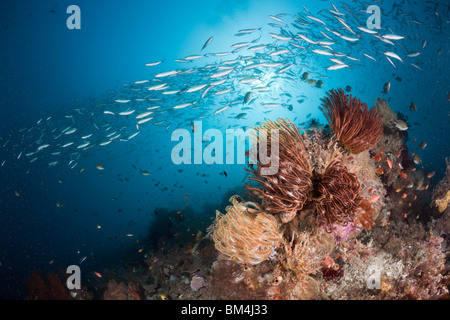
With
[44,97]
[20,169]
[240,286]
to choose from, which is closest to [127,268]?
[240,286]

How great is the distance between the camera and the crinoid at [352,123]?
15.2 ft

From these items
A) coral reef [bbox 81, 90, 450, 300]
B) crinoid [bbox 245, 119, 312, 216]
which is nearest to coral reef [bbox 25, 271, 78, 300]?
coral reef [bbox 81, 90, 450, 300]

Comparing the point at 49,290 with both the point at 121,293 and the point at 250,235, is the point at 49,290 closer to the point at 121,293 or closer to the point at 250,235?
the point at 121,293

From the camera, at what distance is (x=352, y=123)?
4.63 metres

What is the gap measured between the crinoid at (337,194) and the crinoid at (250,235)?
35.6 inches

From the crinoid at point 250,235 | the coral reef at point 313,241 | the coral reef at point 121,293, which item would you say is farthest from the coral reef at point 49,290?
the crinoid at point 250,235

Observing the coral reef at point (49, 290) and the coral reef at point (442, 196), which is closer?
the coral reef at point (442, 196)

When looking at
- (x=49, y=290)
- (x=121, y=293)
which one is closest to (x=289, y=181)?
(x=121, y=293)

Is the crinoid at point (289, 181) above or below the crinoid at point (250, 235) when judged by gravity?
above

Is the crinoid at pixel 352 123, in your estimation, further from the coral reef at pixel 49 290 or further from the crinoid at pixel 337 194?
the coral reef at pixel 49 290

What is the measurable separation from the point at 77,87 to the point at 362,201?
82108 mm

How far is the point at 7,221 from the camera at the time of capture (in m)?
78.2

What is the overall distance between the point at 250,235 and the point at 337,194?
5.23 ft
